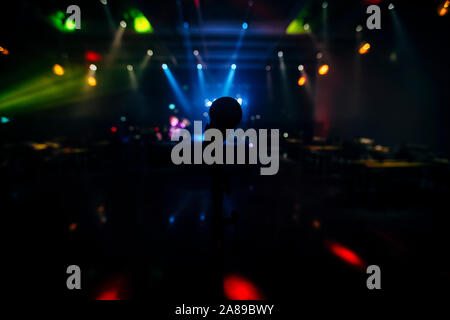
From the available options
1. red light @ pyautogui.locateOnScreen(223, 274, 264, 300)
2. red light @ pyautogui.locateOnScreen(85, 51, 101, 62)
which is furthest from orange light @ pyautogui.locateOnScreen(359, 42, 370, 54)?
red light @ pyautogui.locateOnScreen(85, 51, 101, 62)

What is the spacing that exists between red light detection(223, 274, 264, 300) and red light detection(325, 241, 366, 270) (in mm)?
1341

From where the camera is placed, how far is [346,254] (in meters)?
3.06

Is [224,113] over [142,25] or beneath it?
beneath

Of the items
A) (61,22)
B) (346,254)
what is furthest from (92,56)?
(346,254)

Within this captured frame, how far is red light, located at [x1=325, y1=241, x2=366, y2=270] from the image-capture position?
284 centimetres

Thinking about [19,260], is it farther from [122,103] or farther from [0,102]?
[122,103]

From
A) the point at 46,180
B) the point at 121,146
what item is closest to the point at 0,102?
the point at 46,180

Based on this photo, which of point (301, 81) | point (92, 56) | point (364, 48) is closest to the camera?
point (364, 48)

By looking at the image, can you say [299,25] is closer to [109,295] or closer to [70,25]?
[70,25]

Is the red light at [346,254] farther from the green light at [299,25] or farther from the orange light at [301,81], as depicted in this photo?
the orange light at [301,81]

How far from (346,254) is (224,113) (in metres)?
2.69

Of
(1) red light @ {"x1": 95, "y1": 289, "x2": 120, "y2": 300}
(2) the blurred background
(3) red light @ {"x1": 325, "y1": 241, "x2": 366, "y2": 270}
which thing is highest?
(2) the blurred background

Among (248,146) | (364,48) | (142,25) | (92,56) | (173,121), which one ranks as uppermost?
(142,25)

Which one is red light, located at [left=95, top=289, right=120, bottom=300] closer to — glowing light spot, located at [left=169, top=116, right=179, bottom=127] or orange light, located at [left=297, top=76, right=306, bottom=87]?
glowing light spot, located at [left=169, top=116, right=179, bottom=127]
